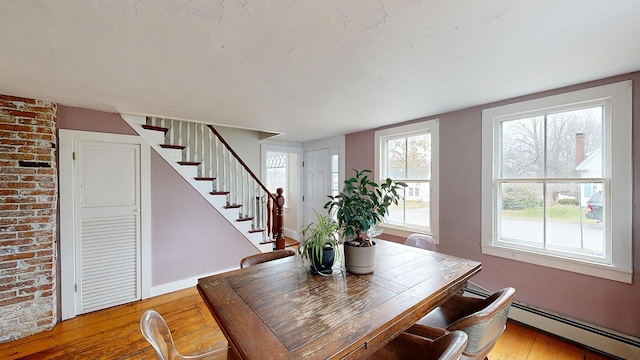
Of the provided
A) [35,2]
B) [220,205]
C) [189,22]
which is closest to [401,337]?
[189,22]

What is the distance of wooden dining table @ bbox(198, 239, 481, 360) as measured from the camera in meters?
0.92

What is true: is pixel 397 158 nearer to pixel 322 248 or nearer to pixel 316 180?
pixel 316 180

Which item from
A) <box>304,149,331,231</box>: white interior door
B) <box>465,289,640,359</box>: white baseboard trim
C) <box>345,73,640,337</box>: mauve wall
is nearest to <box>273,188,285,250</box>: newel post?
<box>304,149,331,231</box>: white interior door

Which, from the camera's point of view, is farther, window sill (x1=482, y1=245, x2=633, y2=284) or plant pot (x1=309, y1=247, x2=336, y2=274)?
window sill (x1=482, y1=245, x2=633, y2=284)

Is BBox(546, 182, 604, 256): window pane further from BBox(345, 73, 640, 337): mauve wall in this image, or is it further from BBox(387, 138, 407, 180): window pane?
BBox(387, 138, 407, 180): window pane

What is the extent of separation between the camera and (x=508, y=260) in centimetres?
246

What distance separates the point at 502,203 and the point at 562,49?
154cm

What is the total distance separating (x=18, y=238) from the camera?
2.18 meters

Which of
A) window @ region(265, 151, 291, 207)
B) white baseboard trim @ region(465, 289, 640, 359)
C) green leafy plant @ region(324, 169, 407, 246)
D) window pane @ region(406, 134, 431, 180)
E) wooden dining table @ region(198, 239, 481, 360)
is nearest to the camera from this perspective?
wooden dining table @ region(198, 239, 481, 360)

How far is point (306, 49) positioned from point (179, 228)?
2.81m

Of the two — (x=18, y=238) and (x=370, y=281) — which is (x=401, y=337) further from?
(x=18, y=238)

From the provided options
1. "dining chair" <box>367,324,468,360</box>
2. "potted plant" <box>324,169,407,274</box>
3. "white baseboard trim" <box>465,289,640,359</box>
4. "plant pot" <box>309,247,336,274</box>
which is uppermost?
"potted plant" <box>324,169,407,274</box>

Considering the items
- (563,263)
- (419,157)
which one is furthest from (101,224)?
(563,263)

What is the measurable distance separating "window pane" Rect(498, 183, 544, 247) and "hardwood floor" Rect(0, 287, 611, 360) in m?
0.83
